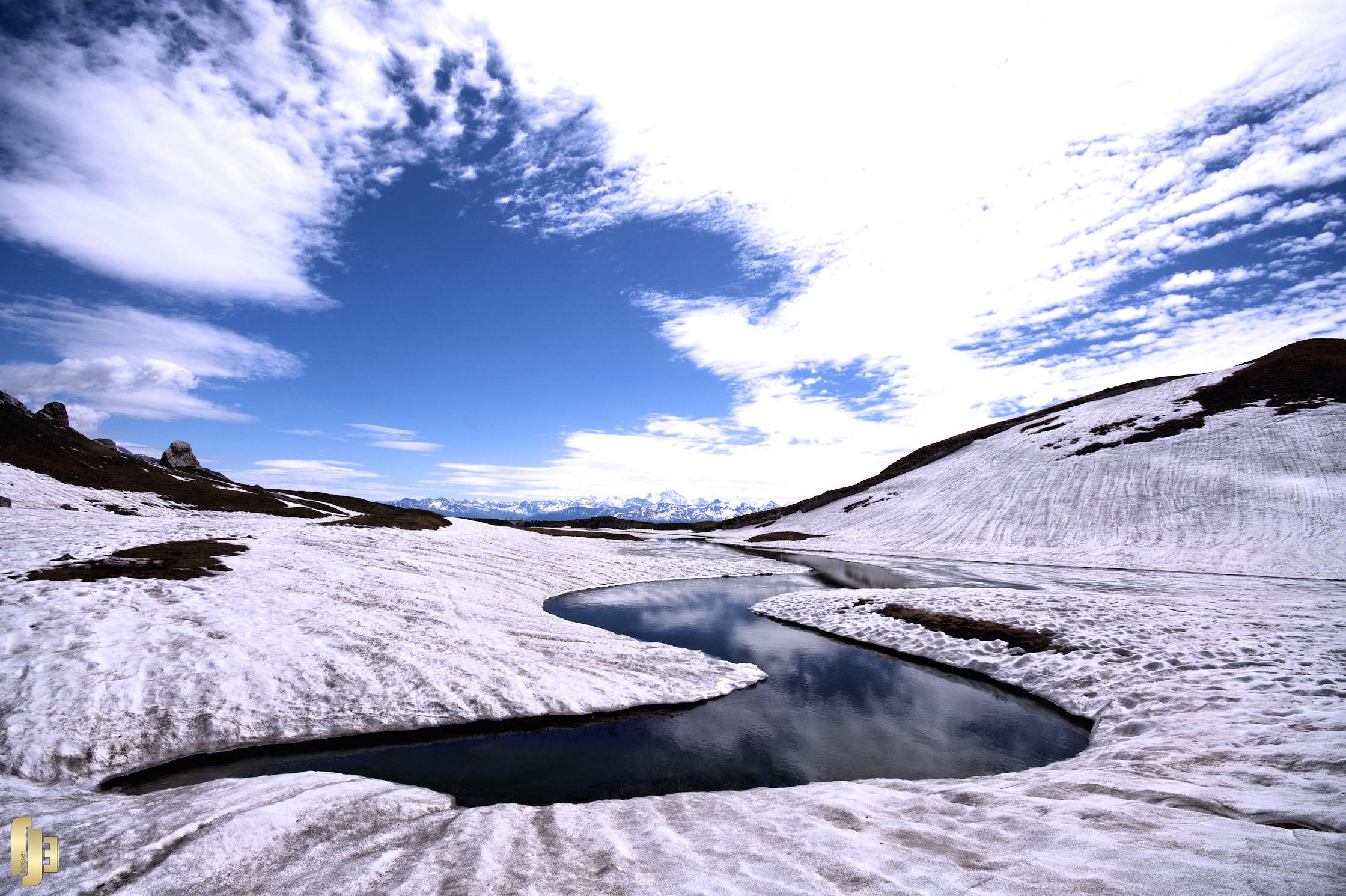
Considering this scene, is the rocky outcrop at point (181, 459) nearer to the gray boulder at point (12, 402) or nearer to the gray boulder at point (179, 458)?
the gray boulder at point (179, 458)

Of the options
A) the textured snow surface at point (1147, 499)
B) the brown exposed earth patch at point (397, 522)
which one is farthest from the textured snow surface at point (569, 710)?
the textured snow surface at point (1147, 499)

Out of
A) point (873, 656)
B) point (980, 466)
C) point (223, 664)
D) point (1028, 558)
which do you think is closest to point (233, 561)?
point (223, 664)

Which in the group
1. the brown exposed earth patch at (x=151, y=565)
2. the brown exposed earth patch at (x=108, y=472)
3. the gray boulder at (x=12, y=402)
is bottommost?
the brown exposed earth patch at (x=151, y=565)

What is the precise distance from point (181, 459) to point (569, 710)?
106 metres

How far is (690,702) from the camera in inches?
557

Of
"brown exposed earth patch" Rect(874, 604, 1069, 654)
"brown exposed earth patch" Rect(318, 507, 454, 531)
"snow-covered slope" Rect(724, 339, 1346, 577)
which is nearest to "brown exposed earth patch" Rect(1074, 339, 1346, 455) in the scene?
"snow-covered slope" Rect(724, 339, 1346, 577)

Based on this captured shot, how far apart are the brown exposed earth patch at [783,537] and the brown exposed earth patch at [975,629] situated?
5764 cm

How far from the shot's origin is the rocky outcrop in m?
84.9

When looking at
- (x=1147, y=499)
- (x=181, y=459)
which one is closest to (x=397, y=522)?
(x=181, y=459)

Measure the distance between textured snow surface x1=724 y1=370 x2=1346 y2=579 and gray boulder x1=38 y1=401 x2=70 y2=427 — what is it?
332 ft

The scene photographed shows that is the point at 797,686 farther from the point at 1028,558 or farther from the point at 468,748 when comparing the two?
the point at 1028,558

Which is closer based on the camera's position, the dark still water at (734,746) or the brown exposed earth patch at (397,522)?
the dark still water at (734,746)

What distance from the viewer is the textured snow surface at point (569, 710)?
19.2ft

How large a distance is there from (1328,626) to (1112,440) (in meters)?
59.6
